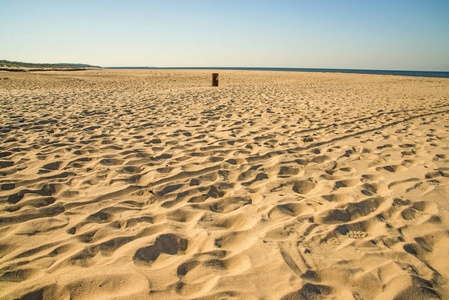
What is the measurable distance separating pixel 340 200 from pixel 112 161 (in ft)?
8.49

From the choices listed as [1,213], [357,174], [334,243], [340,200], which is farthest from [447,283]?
[1,213]

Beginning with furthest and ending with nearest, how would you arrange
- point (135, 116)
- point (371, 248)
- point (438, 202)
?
point (135, 116)
point (438, 202)
point (371, 248)

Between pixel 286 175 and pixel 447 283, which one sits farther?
pixel 286 175

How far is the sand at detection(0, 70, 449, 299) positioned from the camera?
60.5 inches

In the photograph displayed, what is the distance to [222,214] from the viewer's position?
7.42 feet

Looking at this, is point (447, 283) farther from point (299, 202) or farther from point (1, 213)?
point (1, 213)

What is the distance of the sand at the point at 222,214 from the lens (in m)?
1.54

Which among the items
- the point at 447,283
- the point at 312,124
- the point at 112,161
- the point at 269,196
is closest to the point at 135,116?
the point at 112,161

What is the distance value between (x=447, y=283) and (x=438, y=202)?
3.66ft

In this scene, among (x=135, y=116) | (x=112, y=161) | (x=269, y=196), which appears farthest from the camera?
(x=135, y=116)

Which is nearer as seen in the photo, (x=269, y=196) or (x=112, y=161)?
(x=269, y=196)

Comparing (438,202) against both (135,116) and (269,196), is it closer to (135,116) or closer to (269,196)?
(269,196)

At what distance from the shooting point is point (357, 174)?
301 centimetres

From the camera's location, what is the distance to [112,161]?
333cm
